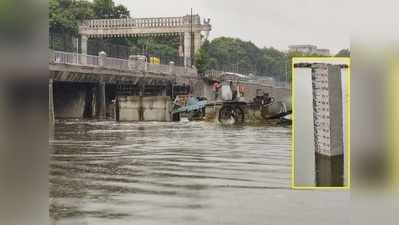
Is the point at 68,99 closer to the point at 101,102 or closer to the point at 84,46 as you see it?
the point at 101,102

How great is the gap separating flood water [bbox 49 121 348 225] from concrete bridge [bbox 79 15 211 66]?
660mm

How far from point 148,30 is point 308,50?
1.39 metres

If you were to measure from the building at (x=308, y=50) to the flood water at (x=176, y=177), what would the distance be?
622 millimetres

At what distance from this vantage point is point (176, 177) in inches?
203

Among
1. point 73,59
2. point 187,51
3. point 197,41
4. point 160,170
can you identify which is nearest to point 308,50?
point 197,41

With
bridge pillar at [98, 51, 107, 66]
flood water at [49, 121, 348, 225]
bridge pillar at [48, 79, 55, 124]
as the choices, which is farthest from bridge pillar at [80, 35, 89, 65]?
flood water at [49, 121, 348, 225]

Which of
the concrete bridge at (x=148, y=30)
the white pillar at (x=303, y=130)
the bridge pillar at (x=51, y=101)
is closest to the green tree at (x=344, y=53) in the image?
the white pillar at (x=303, y=130)

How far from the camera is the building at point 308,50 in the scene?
507cm
